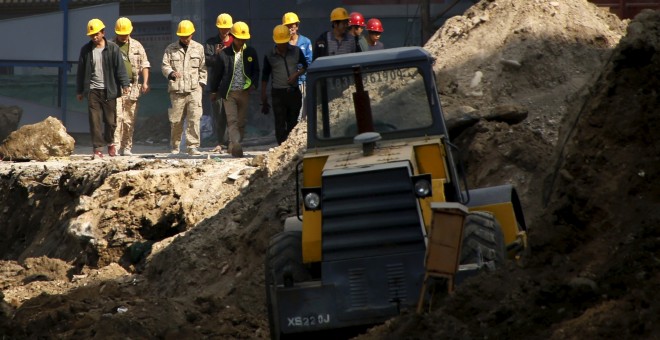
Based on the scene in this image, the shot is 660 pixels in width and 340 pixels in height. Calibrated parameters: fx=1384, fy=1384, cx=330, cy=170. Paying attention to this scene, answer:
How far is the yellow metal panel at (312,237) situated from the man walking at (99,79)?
1198 centimetres

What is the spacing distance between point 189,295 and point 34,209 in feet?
22.9

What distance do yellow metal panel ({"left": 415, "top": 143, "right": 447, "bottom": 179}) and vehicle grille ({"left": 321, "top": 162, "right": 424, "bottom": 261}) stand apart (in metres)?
0.65

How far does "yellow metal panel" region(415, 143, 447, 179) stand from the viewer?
34.9ft

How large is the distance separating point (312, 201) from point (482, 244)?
1.29 m

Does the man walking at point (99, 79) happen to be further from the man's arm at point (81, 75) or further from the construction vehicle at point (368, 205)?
the construction vehicle at point (368, 205)

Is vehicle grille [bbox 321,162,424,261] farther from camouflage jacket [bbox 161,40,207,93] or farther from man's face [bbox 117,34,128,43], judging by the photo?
man's face [bbox 117,34,128,43]

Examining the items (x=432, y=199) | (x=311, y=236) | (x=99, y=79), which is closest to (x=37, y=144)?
(x=99, y=79)

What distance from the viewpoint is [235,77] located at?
21219 mm

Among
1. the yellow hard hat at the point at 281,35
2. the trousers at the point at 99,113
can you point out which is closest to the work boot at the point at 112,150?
the trousers at the point at 99,113

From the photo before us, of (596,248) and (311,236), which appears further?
(311,236)

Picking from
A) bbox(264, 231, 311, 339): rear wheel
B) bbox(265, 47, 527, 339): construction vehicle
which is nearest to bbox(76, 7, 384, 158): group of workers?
bbox(265, 47, 527, 339): construction vehicle

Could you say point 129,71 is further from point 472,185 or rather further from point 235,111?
point 472,185

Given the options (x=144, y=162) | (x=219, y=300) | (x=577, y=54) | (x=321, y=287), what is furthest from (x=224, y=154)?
(x=321, y=287)

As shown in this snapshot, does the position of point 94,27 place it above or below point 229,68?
above
